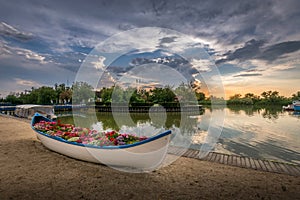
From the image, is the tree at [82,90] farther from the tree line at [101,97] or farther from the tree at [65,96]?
the tree at [65,96]

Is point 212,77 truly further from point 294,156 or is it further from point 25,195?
point 25,195

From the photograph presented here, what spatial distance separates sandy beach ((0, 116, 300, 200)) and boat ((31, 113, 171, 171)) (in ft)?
0.70

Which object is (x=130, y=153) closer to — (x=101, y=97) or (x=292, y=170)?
(x=292, y=170)

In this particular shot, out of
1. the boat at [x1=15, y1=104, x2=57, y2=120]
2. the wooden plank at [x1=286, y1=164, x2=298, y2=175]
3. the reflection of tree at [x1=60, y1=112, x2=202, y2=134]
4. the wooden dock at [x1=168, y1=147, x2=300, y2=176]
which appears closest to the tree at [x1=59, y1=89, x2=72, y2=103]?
the boat at [x1=15, y1=104, x2=57, y2=120]

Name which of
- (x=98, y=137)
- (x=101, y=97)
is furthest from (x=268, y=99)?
(x=98, y=137)

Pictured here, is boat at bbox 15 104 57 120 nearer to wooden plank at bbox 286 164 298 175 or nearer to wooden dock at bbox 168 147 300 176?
wooden dock at bbox 168 147 300 176

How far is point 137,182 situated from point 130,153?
2.04ft

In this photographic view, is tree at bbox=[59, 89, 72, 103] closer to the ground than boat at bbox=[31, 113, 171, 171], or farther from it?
farther from it

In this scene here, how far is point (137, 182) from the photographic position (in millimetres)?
3660

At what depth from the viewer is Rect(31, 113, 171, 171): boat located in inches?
144

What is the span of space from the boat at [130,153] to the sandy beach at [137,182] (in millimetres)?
213

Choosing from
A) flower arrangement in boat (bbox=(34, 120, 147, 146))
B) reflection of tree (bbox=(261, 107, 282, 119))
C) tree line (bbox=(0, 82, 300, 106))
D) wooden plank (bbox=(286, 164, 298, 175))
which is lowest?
wooden plank (bbox=(286, 164, 298, 175))

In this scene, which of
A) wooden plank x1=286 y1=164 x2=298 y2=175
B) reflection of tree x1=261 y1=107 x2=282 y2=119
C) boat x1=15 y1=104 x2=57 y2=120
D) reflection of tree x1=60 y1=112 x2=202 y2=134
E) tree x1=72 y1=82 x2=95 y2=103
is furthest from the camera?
tree x1=72 y1=82 x2=95 y2=103

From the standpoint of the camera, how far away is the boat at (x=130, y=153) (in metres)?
3.65
